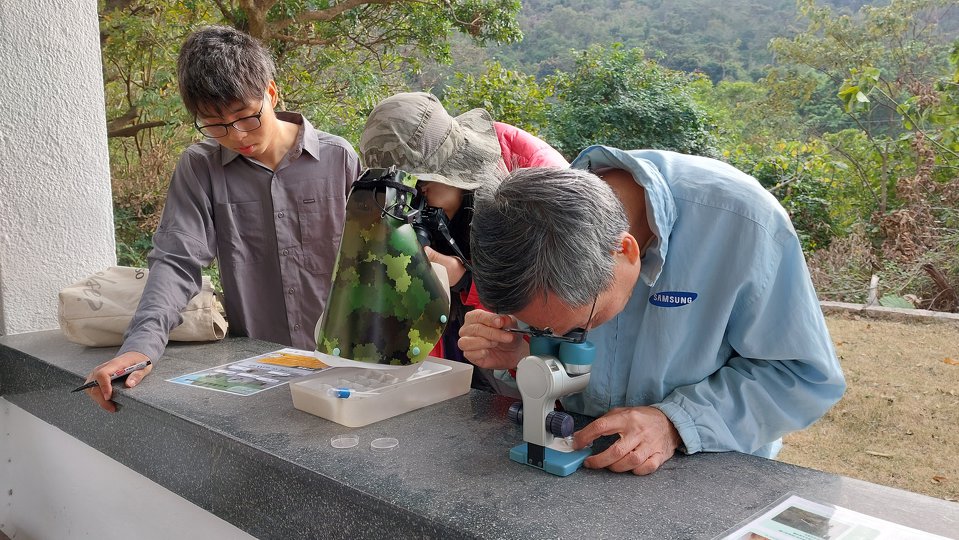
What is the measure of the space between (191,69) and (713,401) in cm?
163

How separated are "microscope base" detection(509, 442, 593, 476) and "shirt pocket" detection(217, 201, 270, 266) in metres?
1.37

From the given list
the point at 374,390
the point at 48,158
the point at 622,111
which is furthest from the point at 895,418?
the point at 622,111

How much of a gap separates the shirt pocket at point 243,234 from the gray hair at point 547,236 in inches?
52.5

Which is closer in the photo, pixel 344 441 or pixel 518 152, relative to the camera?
pixel 344 441

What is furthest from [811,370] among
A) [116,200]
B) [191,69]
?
[116,200]

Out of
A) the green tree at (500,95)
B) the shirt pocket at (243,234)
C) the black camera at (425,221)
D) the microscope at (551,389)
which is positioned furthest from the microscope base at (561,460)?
the green tree at (500,95)

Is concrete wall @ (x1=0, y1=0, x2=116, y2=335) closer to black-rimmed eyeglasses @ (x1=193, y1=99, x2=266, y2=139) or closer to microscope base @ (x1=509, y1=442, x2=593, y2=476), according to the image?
black-rimmed eyeglasses @ (x1=193, y1=99, x2=266, y2=139)

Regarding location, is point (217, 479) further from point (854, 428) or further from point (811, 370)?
point (854, 428)

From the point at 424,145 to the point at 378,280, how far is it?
478 mm

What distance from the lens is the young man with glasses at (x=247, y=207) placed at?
2062 millimetres

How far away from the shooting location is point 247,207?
231cm

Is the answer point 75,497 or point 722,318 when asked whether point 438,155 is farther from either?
point 75,497

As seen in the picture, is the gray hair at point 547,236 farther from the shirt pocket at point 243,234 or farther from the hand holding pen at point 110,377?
the shirt pocket at point 243,234

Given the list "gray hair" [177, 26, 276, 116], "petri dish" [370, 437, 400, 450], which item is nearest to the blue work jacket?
"petri dish" [370, 437, 400, 450]
